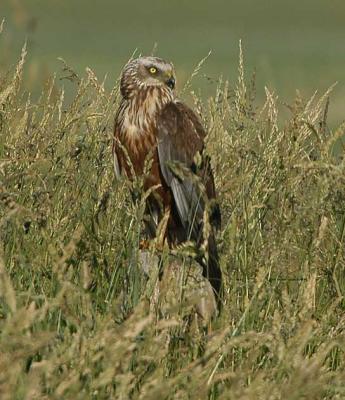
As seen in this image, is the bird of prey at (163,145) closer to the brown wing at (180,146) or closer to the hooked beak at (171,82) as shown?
the brown wing at (180,146)

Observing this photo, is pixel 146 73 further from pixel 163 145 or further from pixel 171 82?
pixel 163 145

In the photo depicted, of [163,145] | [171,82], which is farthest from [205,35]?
[163,145]

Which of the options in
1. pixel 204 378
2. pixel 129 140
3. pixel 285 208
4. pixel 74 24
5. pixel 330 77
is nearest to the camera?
pixel 204 378

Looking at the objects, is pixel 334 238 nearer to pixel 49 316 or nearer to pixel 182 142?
pixel 49 316

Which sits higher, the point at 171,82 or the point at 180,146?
the point at 171,82

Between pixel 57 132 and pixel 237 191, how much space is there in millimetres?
705

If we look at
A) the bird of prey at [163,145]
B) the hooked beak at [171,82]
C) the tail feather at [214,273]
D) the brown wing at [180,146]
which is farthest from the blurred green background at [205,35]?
the tail feather at [214,273]

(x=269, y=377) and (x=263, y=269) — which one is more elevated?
(x=263, y=269)

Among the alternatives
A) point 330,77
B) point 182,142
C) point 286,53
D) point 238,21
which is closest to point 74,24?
point 238,21

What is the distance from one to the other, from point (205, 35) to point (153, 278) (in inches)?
1696

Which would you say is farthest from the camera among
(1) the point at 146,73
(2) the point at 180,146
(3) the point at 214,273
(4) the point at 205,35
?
(4) the point at 205,35

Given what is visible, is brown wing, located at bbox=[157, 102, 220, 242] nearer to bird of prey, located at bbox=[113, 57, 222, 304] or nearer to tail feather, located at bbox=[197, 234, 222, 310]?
bird of prey, located at bbox=[113, 57, 222, 304]

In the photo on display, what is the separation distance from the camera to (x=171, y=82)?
625 cm

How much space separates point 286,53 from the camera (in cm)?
3912
